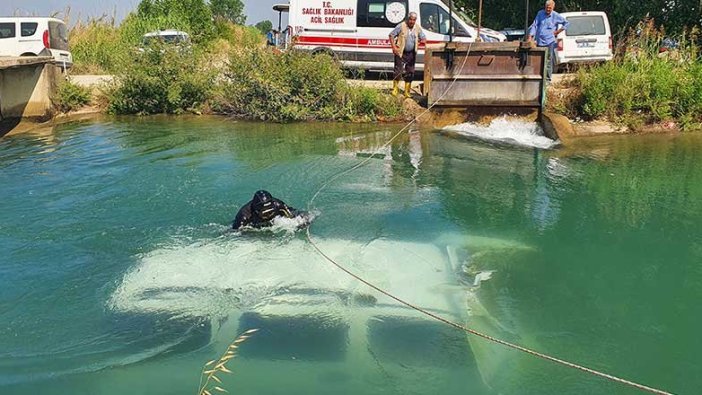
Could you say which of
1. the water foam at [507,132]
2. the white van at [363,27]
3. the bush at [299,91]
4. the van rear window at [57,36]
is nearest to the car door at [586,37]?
the white van at [363,27]

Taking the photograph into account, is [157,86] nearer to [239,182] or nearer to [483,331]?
[239,182]

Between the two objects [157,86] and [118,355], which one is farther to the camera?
[157,86]

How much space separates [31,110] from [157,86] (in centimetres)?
309

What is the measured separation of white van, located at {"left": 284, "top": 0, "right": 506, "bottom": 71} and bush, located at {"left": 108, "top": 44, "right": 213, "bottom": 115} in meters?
2.64

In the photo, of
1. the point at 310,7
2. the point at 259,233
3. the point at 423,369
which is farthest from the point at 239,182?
the point at 310,7

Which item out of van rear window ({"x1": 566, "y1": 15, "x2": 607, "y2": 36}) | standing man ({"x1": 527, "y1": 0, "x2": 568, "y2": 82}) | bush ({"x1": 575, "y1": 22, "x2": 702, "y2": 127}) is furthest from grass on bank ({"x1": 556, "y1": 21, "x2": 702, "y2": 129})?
van rear window ({"x1": 566, "y1": 15, "x2": 607, "y2": 36})

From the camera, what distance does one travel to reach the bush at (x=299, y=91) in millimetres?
14305

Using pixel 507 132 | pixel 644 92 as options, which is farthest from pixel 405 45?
pixel 644 92

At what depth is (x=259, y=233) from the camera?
7.15 m

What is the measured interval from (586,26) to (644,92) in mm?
4649

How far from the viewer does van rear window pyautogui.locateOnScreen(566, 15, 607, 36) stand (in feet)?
55.6

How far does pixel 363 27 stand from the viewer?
16484 millimetres

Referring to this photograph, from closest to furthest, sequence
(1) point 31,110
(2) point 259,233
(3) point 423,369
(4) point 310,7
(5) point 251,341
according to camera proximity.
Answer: (3) point 423,369, (5) point 251,341, (2) point 259,233, (1) point 31,110, (4) point 310,7

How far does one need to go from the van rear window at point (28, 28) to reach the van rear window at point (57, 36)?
419 millimetres
